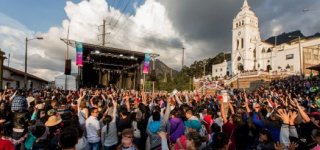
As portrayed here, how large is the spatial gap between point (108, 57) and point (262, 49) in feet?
165

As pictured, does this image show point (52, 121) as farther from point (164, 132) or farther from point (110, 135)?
point (164, 132)

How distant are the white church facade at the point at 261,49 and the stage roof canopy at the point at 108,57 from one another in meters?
30.7

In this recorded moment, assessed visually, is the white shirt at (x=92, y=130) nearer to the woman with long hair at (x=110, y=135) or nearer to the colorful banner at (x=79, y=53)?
the woman with long hair at (x=110, y=135)

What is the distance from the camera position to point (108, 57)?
1124 inches

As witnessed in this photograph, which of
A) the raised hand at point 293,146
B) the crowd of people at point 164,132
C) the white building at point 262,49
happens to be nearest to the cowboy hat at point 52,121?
the crowd of people at point 164,132

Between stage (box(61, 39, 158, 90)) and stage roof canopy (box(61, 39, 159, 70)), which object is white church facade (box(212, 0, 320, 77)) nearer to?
stage (box(61, 39, 158, 90))

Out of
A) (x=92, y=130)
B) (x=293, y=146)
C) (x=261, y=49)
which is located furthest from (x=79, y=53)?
(x=261, y=49)

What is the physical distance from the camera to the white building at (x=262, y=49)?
181 feet

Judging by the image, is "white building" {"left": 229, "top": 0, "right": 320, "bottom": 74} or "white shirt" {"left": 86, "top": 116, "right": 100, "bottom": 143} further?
"white building" {"left": 229, "top": 0, "right": 320, "bottom": 74}

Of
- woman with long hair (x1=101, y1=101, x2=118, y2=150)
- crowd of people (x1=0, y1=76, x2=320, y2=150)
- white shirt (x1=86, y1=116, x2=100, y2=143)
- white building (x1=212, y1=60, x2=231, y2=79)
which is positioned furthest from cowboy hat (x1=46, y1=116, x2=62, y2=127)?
white building (x1=212, y1=60, x2=231, y2=79)

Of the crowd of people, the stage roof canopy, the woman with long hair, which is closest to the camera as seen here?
the crowd of people

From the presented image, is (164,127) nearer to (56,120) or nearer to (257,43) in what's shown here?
(56,120)

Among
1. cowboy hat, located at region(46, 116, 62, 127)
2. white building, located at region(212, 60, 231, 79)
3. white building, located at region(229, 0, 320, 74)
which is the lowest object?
cowboy hat, located at region(46, 116, 62, 127)

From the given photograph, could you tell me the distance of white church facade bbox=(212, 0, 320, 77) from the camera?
55.2 metres
